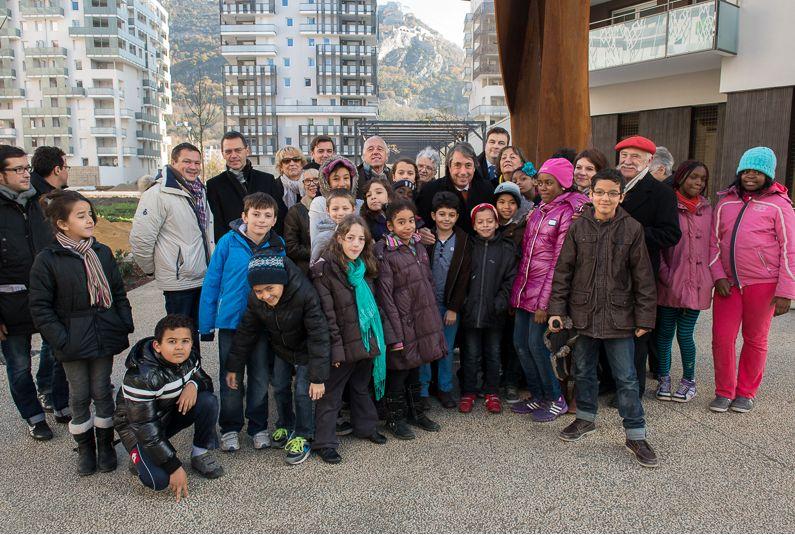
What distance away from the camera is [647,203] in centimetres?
381

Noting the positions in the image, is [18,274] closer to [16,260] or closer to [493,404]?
[16,260]

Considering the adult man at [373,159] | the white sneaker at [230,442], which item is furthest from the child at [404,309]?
the adult man at [373,159]

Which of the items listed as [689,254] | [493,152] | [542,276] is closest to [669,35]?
[493,152]

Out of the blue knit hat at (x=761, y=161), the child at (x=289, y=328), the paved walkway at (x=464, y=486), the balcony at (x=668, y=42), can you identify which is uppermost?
the balcony at (x=668, y=42)

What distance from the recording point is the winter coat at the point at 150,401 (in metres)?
2.97

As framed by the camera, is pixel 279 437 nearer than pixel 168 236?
Yes

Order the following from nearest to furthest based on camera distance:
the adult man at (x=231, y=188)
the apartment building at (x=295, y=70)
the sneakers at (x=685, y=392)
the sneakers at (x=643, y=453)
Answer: the sneakers at (x=643, y=453), the sneakers at (x=685, y=392), the adult man at (x=231, y=188), the apartment building at (x=295, y=70)

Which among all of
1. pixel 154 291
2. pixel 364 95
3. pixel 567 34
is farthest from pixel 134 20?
pixel 567 34

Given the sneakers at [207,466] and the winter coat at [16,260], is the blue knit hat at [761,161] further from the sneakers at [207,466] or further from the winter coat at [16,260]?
the winter coat at [16,260]

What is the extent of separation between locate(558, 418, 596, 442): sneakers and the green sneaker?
1.81 m

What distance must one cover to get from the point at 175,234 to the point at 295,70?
65.6 metres

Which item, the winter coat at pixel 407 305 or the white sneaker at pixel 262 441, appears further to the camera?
the winter coat at pixel 407 305

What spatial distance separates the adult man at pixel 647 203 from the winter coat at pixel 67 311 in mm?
3457

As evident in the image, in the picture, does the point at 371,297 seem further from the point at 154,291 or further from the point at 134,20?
the point at 134,20
